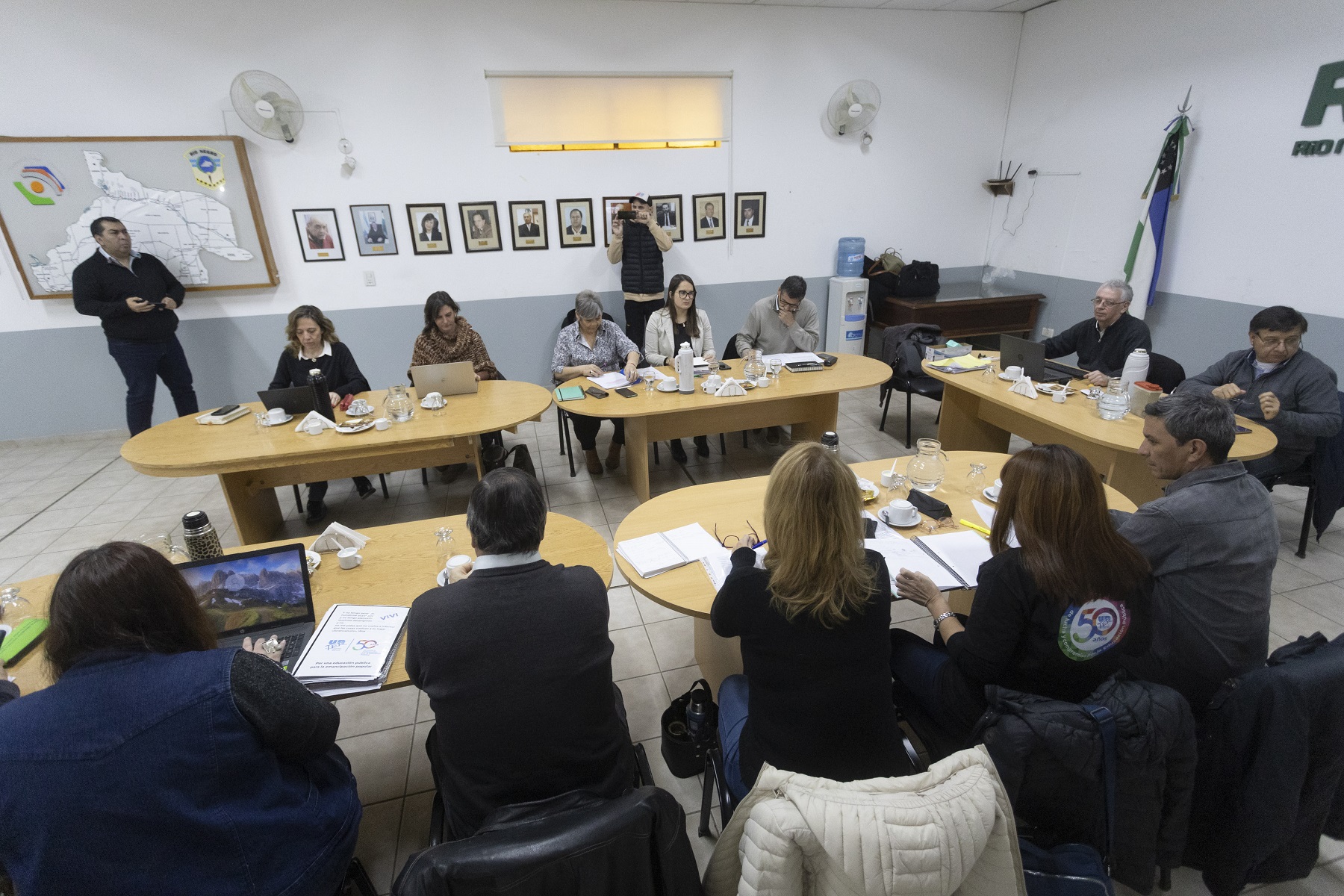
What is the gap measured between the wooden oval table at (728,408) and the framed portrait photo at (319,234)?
2.89 meters

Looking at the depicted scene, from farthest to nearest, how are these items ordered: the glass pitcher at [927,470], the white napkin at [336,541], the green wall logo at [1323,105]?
the green wall logo at [1323,105]
the glass pitcher at [927,470]
the white napkin at [336,541]

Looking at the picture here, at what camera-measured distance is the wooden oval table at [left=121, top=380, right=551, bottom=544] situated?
2963mm

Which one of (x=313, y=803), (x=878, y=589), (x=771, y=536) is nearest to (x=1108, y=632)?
(x=878, y=589)

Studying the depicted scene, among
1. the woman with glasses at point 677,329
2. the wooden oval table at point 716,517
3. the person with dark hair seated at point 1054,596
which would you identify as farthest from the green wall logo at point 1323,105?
the person with dark hair seated at point 1054,596

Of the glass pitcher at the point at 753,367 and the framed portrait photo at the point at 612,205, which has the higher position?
the framed portrait photo at the point at 612,205

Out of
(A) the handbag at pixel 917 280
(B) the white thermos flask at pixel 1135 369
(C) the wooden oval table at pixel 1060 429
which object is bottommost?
(C) the wooden oval table at pixel 1060 429

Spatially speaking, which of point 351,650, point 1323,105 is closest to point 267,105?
point 351,650

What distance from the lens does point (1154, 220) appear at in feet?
16.2

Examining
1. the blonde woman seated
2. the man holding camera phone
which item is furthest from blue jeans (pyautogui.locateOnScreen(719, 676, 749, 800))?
the man holding camera phone

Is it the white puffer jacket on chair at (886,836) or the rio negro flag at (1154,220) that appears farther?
the rio negro flag at (1154,220)

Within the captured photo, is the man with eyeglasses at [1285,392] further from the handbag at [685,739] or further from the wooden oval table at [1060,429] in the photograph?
the handbag at [685,739]

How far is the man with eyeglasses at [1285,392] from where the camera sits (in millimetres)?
2914

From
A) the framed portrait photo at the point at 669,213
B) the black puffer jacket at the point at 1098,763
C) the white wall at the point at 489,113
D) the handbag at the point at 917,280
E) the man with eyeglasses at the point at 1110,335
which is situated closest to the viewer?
the black puffer jacket at the point at 1098,763

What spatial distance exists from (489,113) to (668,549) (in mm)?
4728
